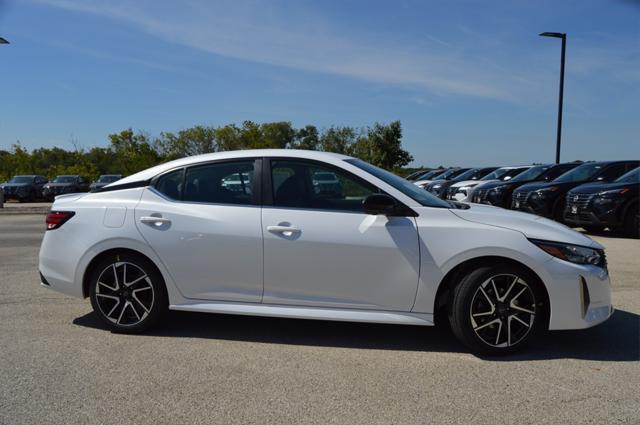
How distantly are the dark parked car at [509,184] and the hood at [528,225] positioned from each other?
1197 cm

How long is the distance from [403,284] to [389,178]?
3.28 feet

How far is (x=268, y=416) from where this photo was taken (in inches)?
125

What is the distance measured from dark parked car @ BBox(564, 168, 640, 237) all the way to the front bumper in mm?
8023

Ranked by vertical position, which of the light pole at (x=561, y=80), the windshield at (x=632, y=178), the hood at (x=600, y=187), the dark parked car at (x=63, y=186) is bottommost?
the dark parked car at (x=63, y=186)

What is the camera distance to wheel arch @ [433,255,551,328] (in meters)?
4.09

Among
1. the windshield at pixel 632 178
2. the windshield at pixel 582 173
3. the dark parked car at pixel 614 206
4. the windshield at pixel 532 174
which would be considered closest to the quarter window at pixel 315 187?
the dark parked car at pixel 614 206

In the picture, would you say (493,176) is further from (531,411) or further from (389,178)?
(531,411)

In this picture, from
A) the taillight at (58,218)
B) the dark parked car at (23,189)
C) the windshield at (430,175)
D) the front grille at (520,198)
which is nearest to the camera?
the taillight at (58,218)

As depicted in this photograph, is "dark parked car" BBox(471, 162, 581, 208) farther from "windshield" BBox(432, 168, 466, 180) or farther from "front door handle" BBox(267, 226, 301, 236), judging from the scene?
"front door handle" BBox(267, 226, 301, 236)

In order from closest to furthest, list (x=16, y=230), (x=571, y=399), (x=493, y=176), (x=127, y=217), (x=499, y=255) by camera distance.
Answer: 1. (x=571, y=399)
2. (x=499, y=255)
3. (x=127, y=217)
4. (x=16, y=230)
5. (x=493, y=176)

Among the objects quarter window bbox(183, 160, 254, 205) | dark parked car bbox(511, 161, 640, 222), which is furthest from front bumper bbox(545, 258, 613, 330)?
dark parked car bbox(511, 161, 640, 222)

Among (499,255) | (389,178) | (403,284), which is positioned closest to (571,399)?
(499,255)

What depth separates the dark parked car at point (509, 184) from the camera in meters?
16.1

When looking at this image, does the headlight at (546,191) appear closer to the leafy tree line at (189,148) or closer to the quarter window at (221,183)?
the quarter window at (221,183)
